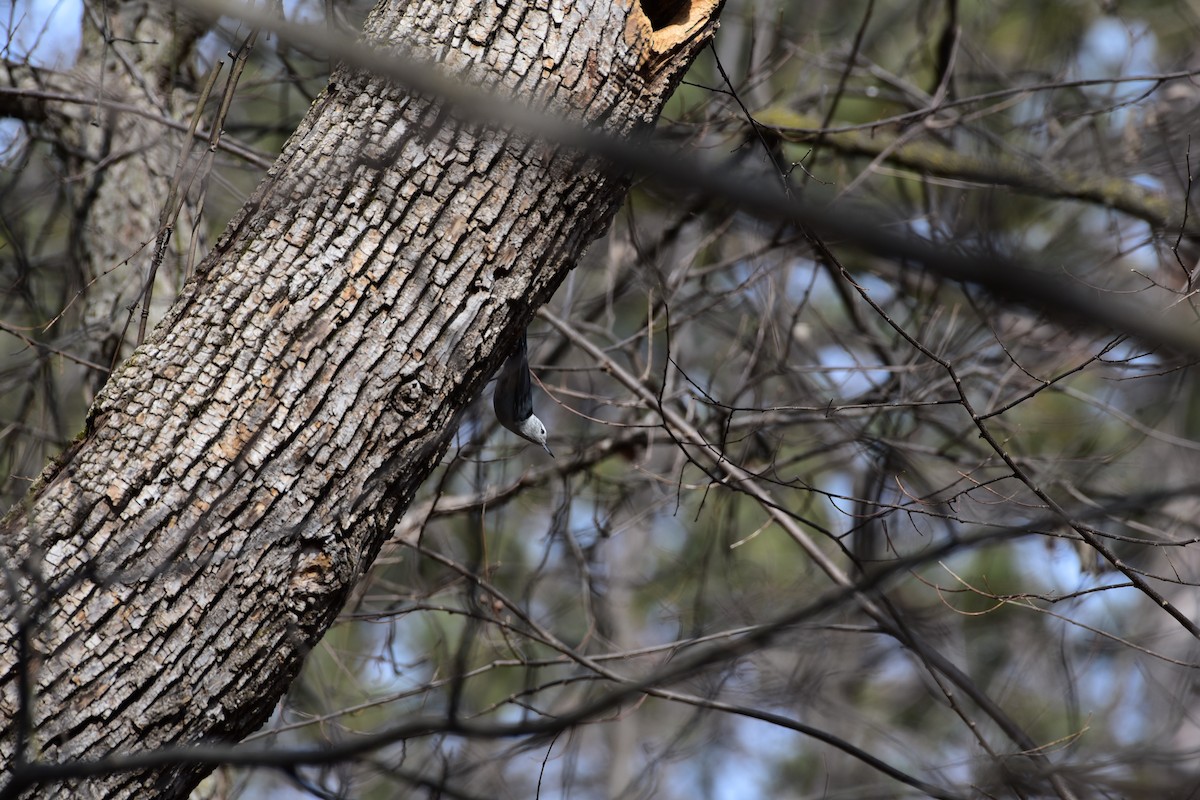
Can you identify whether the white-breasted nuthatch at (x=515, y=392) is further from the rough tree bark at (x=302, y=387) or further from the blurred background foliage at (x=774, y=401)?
the rough tree bark at (x=302, y=387)

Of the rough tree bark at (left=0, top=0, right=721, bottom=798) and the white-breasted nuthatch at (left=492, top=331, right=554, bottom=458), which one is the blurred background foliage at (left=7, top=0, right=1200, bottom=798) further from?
the rough tree bark at (left=0, top=0, right=721, bottom=798)

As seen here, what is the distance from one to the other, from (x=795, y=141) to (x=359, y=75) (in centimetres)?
182

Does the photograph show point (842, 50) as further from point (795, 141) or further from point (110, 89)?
point (110, 89)

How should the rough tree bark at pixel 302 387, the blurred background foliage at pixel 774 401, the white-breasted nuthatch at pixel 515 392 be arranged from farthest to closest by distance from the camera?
the blurred background foliage at pixel 774 401 → the white-breasted nuthatch at pixel 515 392 → the rough tree bark at pixel 302 387

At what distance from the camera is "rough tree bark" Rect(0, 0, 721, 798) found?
5.01ft

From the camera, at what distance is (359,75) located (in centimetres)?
174

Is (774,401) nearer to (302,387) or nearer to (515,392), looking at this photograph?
(515,392)

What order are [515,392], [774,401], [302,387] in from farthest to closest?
[774,401], [515,392], [302,387]

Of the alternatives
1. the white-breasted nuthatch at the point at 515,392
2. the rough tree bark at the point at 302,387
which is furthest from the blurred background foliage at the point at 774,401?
the rough tree bark at the point at 302,387

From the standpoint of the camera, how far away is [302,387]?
1.62 meters

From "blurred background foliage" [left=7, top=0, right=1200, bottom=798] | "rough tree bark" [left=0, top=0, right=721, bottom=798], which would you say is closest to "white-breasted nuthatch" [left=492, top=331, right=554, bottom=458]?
"blurred background foliage" [left=7, top=0, right=1200, bottom=798]

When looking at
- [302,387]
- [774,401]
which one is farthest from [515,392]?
[774,401]

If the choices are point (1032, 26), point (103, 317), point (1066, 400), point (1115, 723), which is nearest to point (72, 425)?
point (103, 317)

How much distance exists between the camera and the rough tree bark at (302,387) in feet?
5.01
